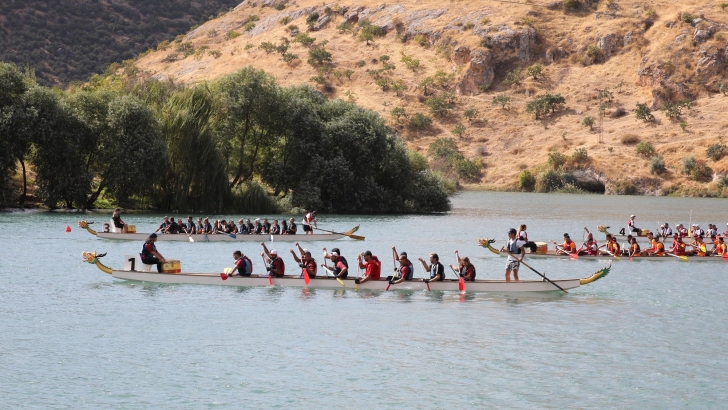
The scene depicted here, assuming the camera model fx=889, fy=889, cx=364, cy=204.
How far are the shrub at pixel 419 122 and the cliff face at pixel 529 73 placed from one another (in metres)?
0.43

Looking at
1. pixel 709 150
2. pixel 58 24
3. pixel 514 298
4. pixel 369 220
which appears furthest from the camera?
pixel 58 24

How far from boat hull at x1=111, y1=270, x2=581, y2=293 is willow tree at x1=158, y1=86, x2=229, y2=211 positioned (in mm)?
31094

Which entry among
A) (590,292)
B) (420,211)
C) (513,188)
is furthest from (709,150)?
(590,292)

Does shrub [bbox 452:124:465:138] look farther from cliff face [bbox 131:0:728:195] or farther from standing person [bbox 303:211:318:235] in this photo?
standing person [bbox 303:211:318:235]

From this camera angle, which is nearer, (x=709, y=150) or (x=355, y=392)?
(x=355, y=392)

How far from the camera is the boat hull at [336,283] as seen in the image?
2948cm

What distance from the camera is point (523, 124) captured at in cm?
14050

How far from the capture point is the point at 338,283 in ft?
101

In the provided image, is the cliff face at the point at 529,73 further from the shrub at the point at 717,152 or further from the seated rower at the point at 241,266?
the seated rower at the point at 241,266

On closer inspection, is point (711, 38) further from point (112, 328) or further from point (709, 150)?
point (112, 328)

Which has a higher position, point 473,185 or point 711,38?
point 711,38

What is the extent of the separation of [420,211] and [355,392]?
185 feet

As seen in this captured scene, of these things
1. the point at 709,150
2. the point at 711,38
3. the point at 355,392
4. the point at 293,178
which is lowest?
the point at 355,392

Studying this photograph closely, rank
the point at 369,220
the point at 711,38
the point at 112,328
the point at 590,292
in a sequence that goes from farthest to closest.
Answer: the point at 711,38 < the point at 369,220 < the point at 590,292 < the point at 112,328
